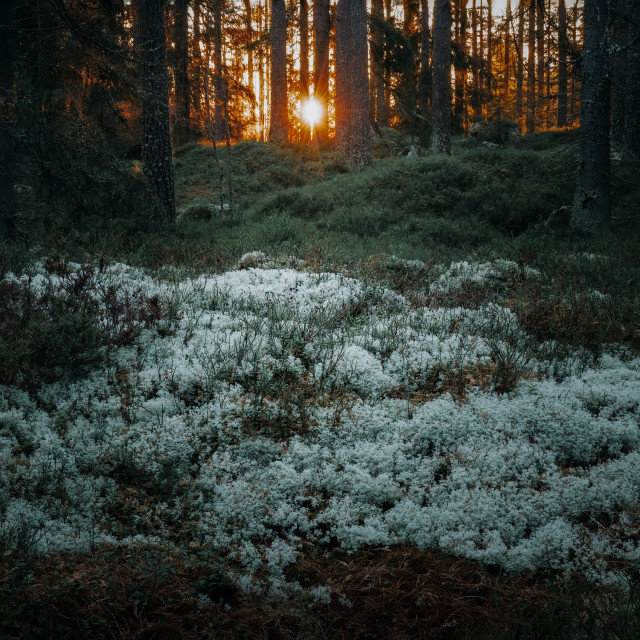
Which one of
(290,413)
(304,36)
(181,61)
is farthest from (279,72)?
(290,413)

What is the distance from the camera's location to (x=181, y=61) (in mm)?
14055

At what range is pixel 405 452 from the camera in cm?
328

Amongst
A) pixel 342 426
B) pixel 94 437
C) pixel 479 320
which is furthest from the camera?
pixel 479 320

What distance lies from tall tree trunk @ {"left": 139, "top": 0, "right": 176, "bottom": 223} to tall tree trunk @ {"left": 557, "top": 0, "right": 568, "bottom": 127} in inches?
333

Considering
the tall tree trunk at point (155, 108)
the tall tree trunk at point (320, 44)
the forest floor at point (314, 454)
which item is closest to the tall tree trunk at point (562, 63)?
the forest floor at point (314, 454)

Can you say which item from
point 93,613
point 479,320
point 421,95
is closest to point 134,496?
point 93,613

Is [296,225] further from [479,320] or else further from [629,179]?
[629,179]

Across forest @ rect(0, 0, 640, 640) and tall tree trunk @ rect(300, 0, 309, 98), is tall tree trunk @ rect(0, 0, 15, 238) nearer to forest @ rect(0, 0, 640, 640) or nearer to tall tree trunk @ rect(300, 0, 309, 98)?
forest @ rect(0, 0, 640, 640)

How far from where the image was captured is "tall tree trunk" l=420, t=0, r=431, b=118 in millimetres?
20203

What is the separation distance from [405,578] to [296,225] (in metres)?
9.27

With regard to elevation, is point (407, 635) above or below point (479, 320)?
below

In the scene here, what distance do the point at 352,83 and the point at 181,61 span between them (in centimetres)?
598

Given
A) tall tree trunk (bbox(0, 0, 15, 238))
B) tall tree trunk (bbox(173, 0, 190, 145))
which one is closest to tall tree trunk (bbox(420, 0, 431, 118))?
tall tree trunk (bbox(173, 0, 190, 145))

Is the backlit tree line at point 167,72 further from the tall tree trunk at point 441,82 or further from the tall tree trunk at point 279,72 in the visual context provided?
the tall tree trunk at point 279,72
